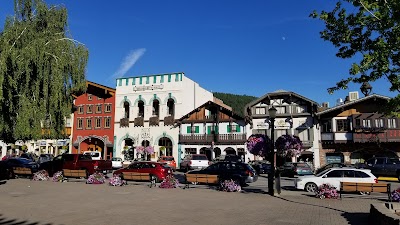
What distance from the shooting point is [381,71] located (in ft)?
31.4

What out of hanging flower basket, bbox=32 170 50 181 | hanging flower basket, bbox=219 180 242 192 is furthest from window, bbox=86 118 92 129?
hanging flower basket, bbox=219 180 242 192

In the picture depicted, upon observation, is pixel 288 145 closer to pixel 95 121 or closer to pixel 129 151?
pixel 129 151

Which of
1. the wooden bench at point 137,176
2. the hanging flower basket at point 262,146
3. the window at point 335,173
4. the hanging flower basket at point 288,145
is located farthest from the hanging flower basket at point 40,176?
the window at point 335,173

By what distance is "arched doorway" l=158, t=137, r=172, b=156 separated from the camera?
45.1 meters

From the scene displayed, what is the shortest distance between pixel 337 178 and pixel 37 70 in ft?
56.0

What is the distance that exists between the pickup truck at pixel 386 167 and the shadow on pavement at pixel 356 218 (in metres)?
16.2

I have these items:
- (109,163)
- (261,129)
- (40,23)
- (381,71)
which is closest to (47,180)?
(109,163)

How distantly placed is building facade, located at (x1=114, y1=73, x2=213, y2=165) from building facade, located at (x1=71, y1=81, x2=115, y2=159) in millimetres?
1270

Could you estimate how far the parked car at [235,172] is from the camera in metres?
19.8

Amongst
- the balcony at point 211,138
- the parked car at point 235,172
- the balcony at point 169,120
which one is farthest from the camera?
the balcony at point 169,120

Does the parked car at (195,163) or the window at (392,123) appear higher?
the window at (392,123)

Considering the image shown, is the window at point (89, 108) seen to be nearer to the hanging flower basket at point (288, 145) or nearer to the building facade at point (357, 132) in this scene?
the building facade at point (357, 132)

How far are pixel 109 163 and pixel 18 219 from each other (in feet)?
54.6

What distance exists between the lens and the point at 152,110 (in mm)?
46812
